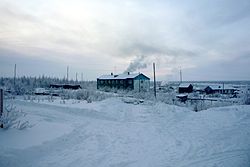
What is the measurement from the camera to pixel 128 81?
60750 mm

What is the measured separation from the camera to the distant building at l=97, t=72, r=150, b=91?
59.8m

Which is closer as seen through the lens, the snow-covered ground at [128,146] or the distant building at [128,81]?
the snow-covered ground at [128,146]

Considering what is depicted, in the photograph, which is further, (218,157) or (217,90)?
(217,90)

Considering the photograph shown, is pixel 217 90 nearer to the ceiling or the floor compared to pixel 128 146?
nearer to the ceiling

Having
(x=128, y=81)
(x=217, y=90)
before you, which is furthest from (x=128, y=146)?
(x=217, y=90)

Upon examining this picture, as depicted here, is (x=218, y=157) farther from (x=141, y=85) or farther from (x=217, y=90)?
(x=217, y=90)

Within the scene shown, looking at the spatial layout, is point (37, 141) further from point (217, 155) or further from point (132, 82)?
point (132, 82)

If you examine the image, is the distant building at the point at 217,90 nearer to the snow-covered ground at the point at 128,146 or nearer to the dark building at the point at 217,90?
the dark building at the point at 217,90

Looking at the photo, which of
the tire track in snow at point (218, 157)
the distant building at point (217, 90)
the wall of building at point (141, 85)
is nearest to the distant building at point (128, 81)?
the wall of building at point (141, 85)

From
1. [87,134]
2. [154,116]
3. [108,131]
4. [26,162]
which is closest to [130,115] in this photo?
[154,116]

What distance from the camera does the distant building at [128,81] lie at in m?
59.8

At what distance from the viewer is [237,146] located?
827 centimetres

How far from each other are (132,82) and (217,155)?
52.4 meters

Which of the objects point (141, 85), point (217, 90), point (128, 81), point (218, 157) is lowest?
point (218, 157)
